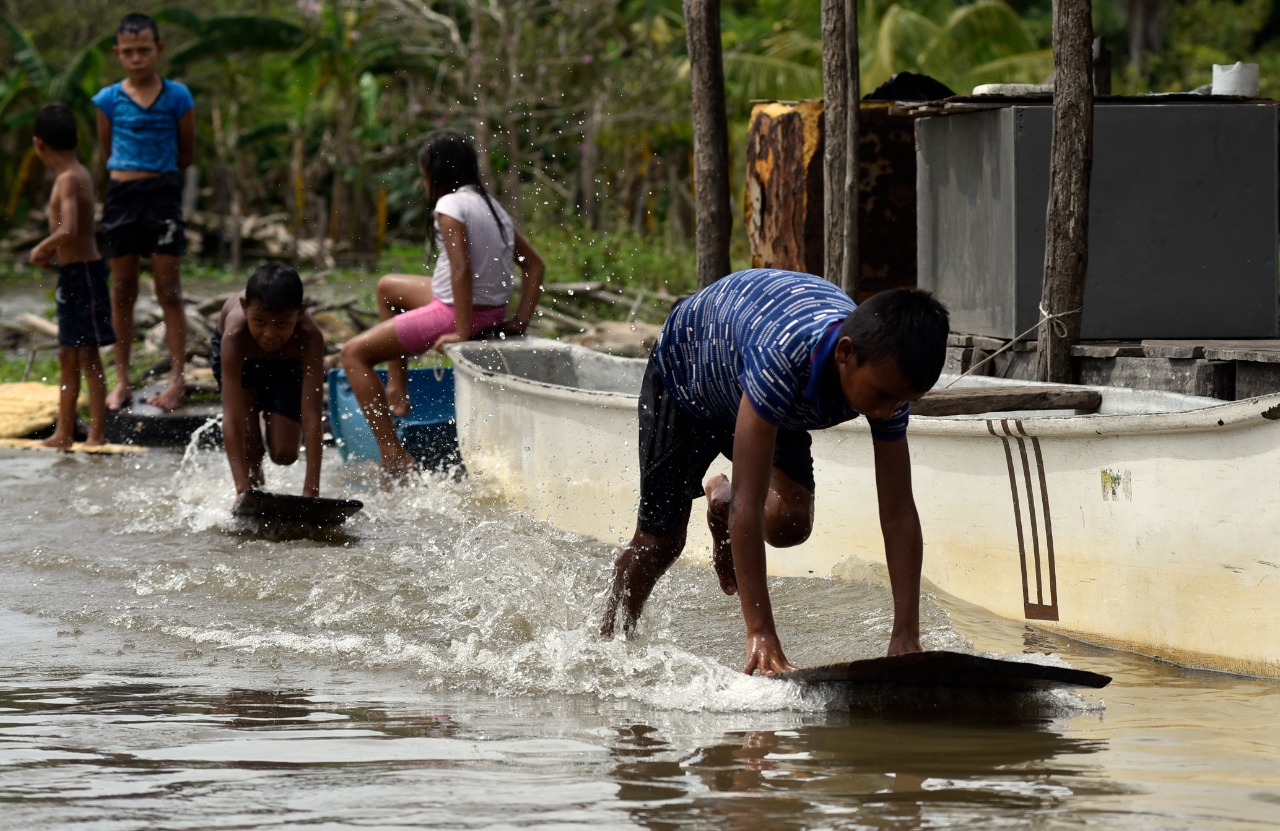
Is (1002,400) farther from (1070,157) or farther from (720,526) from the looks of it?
(720,526)

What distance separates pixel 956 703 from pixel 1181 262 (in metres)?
4.23

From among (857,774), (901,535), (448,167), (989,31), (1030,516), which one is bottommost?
(857,774)

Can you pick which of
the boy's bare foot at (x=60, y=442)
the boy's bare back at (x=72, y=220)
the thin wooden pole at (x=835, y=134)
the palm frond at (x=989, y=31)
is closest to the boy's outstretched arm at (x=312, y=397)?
the boy's bare back at (x=72, y=220)

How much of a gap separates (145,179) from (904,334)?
23.9ft

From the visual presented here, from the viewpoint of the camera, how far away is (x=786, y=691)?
151 inches

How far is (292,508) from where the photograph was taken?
664 centimetres

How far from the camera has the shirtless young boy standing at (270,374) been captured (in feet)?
21.6

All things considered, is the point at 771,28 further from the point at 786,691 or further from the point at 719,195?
the point at 786,691

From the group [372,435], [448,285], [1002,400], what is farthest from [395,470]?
[1002,400]

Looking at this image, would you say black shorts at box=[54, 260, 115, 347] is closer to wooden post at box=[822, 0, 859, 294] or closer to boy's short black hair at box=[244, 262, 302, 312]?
boy's short black hair at box=[244, 262, 302, 312]

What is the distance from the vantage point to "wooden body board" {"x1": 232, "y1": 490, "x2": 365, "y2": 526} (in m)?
6.61

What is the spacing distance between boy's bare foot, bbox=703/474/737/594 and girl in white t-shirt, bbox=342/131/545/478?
3445 millimetres

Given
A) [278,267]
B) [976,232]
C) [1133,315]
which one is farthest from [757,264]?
[278,267]

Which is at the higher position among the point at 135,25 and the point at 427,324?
the point at 135,25
